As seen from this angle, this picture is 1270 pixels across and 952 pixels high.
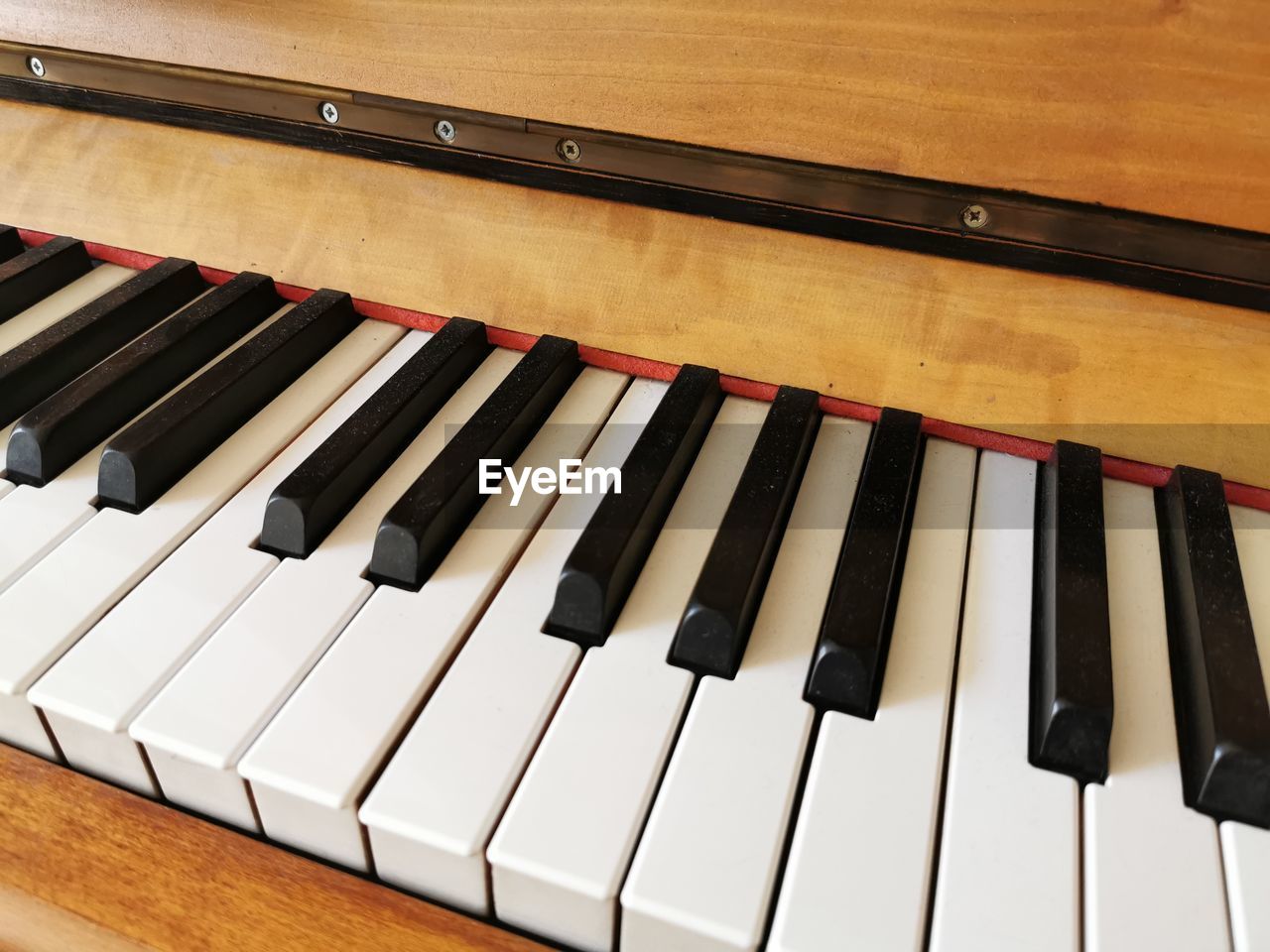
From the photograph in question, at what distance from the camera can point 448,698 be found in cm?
71

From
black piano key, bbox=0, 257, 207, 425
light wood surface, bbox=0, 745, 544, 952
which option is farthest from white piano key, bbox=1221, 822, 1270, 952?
black piano key, bbox=0, 257, 207, 425

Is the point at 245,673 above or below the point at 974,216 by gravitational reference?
below

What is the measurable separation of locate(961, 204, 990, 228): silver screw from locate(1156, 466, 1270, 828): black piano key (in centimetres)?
30

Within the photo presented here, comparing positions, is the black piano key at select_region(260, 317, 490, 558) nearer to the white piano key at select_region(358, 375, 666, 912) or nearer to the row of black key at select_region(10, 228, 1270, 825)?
the row of black key at select_region(10, 228, 1270, 825)

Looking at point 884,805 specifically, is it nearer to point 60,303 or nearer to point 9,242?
point 60,303

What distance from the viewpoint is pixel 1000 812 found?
0.66 meters

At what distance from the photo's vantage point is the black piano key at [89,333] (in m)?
0.98

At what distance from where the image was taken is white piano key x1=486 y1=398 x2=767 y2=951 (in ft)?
2.03


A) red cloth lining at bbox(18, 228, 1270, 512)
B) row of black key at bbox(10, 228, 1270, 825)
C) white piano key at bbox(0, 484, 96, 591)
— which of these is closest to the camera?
row of black key at bbox(10, 228, 1270, 825)

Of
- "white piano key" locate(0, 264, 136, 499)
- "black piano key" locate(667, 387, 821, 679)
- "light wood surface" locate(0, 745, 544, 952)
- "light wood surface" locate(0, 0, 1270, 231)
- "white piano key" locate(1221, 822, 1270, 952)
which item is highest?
"light wood surface" locate(0, 0, 1270, 231)

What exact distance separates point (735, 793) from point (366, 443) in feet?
1.55

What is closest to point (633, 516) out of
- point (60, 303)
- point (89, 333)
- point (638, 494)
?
point (638, 494)

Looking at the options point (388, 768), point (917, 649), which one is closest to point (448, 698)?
point (388, 768)

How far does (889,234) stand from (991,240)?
0.30 feet
